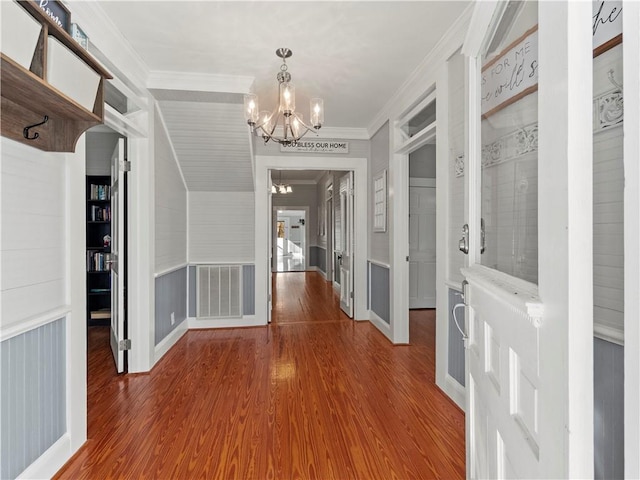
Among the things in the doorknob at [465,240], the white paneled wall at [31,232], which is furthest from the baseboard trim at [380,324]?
the white paneled wall at [31,232]

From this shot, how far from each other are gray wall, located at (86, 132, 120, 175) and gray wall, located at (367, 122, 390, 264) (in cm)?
323

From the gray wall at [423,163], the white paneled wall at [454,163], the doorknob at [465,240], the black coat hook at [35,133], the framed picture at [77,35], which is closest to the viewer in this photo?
the doorknob at [465,240]

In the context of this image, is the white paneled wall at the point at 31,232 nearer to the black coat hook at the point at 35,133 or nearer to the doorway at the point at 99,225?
the black coat hook at the point at 35,133

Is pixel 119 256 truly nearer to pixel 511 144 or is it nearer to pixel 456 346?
pixel 456 346

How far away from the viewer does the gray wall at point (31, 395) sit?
1.38 meters

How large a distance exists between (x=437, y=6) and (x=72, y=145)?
2170mm

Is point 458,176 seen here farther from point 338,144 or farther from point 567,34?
point 338,144

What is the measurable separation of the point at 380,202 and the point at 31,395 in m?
3.39

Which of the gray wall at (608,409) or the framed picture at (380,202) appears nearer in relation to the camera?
the gray wall at (608,409)

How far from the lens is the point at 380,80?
9.90 ft

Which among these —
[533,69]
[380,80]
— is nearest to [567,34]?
[533,69]

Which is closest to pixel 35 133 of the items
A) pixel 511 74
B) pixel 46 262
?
pixel 46 262

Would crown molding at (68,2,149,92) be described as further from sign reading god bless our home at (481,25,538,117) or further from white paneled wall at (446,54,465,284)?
white paneled wall at (446,54,465,284)
